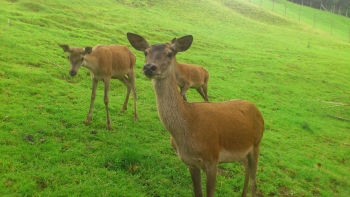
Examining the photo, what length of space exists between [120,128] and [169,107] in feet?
17.6

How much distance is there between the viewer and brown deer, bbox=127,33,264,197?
5.31 meters

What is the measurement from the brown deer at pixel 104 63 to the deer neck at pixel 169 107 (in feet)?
15.9

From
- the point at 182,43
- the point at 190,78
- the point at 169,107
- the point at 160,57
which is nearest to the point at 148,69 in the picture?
the point at 160,57

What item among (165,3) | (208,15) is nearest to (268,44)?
(208,15)

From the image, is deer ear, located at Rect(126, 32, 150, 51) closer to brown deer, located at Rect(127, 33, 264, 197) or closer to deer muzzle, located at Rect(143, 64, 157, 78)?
brown deer, located at Rect(127, 33, 264, 197)

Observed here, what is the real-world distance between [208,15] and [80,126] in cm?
4925

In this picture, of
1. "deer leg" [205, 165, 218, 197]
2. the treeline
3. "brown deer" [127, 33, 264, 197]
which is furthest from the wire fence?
"deer leg" [205, 165, 218, 197]

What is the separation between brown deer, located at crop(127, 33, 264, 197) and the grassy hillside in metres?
1.85

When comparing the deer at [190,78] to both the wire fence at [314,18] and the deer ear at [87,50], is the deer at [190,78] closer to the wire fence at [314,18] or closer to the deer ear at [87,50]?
the deer ear at [87,50]

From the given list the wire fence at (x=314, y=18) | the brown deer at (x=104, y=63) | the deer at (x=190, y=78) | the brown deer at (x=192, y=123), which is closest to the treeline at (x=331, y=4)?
the wire fence at (x=314, y=18)

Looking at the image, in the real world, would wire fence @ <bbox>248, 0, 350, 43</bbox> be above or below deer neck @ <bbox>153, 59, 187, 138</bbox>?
below

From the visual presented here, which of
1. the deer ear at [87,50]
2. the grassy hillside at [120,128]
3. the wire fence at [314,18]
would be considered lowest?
the wire fence at [314,18]

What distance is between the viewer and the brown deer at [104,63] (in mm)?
9359

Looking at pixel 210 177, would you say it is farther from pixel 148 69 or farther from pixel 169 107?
pixel 148 69
